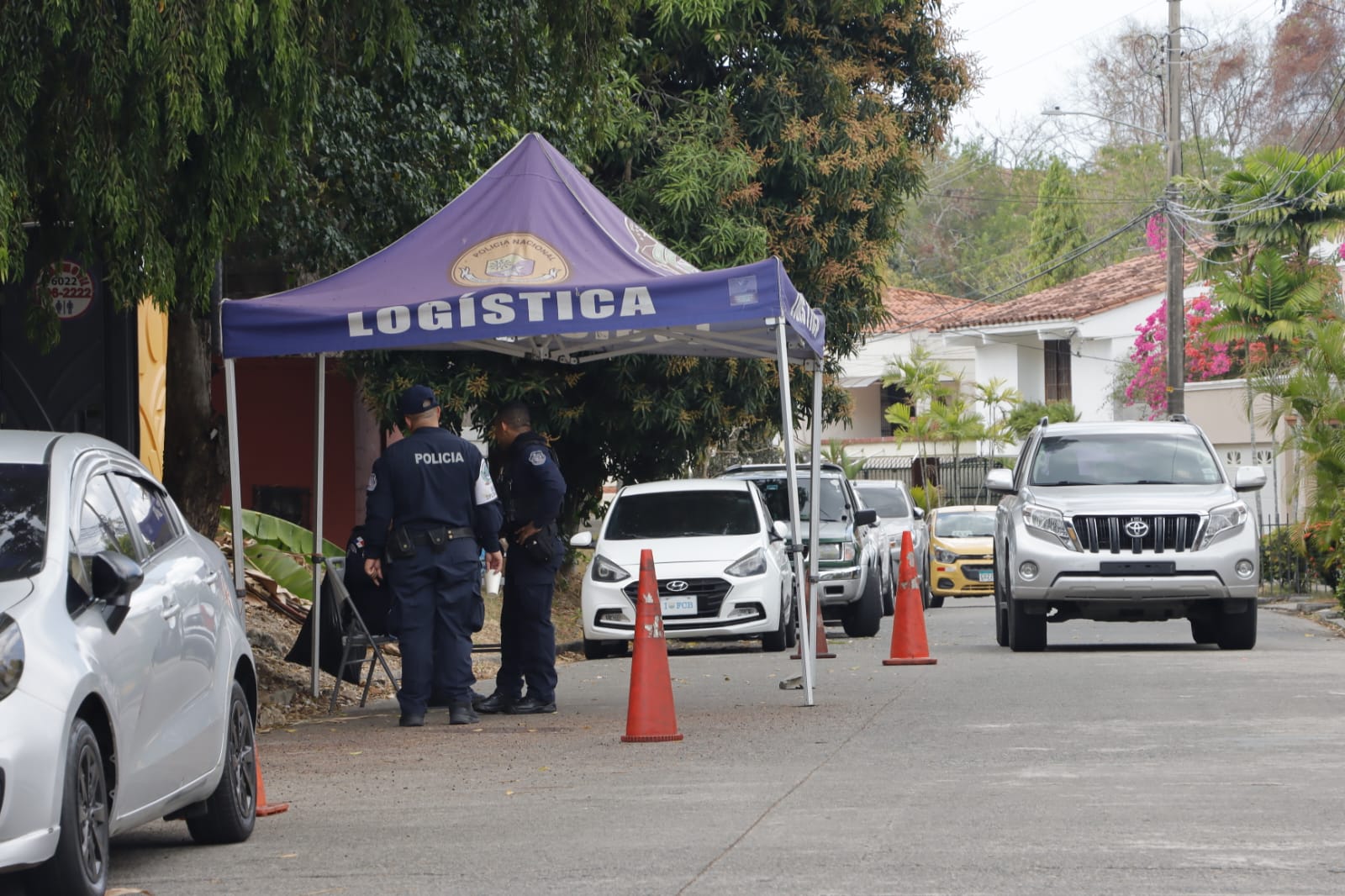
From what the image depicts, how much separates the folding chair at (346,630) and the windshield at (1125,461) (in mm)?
7065

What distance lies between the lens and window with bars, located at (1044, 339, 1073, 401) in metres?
50.5

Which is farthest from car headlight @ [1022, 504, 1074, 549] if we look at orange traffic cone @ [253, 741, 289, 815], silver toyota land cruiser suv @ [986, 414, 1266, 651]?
orange traffic cone @ [253, 741, 289, 815]

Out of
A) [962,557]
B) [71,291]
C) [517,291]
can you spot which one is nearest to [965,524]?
[962,557]

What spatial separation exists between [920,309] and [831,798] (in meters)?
49.5

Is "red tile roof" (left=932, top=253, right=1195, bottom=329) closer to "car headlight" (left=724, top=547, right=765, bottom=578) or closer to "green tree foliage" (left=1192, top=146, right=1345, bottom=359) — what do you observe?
"green tree foliage" (left=1192, top=146, right=1345, bottom=359)

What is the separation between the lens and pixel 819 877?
21.5 ft

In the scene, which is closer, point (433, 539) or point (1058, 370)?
point (433, 539)

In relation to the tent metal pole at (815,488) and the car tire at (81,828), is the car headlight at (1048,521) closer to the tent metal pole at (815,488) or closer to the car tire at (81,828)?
the tent metal pole at (815,488)

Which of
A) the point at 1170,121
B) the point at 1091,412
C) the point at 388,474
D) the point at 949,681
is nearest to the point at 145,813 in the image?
the point at 388,474

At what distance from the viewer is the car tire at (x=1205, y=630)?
17938 mm

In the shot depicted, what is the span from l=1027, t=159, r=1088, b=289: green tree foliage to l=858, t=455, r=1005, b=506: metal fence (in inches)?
458

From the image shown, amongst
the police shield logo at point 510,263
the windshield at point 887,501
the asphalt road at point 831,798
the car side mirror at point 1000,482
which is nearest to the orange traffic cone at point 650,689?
the asphalt road at point 831,798

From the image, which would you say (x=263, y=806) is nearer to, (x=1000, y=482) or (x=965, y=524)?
(x=1000, y=482)

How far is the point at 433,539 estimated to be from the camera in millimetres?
11773
